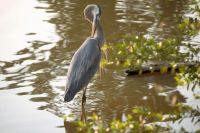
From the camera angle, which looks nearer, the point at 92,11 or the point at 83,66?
the point at 83,66

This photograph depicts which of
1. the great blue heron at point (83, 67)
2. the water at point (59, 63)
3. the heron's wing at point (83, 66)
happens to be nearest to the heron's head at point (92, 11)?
the great blue heron at point (83, 67)

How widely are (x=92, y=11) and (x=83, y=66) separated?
153 centimetres

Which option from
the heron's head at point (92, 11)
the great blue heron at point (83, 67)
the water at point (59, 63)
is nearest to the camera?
the great blue heron at point (83, 67)

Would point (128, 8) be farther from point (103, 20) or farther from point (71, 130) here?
point (71, 130)

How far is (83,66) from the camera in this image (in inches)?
274

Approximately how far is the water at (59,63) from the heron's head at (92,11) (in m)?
1.00

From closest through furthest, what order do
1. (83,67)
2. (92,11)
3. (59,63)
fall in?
(83,67) < (92,11) < (59,63)

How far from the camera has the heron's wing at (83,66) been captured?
663 cm

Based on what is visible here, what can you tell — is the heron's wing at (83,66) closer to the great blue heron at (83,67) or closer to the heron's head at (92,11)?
the great blue heron at (83,67)

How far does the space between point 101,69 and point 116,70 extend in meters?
0.26

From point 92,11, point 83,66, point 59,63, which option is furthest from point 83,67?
point 59,63

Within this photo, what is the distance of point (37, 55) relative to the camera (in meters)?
9.10

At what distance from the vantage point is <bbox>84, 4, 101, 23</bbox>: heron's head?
7941mm

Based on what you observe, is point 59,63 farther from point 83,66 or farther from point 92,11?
point 83,66
